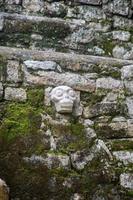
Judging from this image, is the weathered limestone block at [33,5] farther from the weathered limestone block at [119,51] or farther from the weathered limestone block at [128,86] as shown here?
the weathered limestone block at [128,86]

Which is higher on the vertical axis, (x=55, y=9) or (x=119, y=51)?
(x=55, y=9)

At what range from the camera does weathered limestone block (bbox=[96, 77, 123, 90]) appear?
3.68 meters

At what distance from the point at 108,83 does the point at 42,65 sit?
545 millimetres

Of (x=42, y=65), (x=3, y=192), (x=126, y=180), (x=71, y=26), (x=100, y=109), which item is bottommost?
(x=126, y=180)

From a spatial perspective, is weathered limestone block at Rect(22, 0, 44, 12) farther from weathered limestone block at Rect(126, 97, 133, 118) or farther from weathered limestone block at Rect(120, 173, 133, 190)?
weathered limestone block at Rect(120, 173, 133, 190)

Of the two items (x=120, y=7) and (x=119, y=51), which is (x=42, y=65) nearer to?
(x=119, y=51)

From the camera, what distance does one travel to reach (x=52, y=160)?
3248 mm

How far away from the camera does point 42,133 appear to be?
11.0 feet

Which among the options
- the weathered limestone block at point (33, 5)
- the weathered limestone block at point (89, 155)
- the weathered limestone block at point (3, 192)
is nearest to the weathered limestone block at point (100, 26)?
the weathered limestone block at point (33, 5)

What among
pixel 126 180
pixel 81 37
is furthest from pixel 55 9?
pixel 126 180

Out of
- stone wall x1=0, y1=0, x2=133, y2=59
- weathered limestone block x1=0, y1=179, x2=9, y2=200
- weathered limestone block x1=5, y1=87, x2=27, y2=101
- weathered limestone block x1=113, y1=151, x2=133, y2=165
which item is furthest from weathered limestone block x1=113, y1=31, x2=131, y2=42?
weathered limestone block x1=0, y1=179, x2=9, y2=200

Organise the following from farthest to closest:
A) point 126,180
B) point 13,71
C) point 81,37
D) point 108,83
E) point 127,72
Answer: point 81,37
point 127,72
point 108,83
point 13,71
point 126,180

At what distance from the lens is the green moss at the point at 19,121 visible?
130 inches

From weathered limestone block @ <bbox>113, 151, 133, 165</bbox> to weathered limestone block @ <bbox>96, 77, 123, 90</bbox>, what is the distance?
1.90 ft
